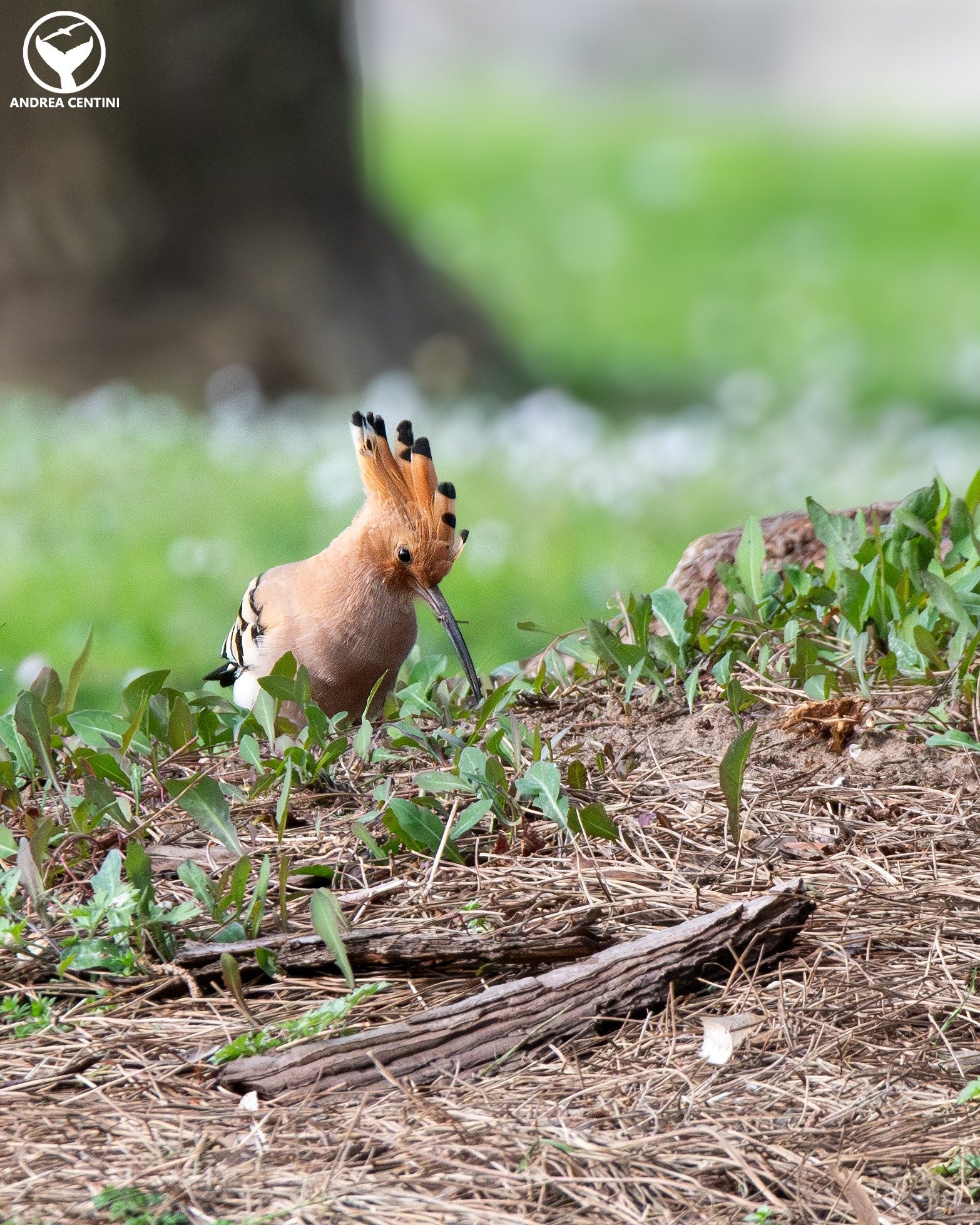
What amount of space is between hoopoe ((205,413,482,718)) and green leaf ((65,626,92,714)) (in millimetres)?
583

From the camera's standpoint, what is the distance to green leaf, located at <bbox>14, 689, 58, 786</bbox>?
2.54 meters

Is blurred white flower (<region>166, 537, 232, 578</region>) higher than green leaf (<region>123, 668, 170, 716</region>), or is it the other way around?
green leaf (<region>123, 668, 170, 716</region>)

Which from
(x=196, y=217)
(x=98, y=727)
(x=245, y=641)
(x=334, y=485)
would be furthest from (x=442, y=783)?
(x=196, y=217)

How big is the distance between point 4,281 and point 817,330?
6.17m

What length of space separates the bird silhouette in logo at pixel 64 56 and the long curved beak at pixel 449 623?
21.7 feet

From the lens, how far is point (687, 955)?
200 centimetres

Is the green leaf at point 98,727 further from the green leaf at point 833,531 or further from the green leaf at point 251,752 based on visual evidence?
the green leaf at point 833,531

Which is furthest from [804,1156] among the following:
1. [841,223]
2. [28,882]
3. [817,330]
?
[841,223]

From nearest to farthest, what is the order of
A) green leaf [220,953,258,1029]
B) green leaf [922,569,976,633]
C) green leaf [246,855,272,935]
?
green leaf [220,953,258,1029]
green leaf [246,855,272,935]
green leaf [922,569,976,633]

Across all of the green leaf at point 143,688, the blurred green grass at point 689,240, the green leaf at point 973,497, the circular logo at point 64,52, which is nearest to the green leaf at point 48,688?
the green leaf at point 143,688

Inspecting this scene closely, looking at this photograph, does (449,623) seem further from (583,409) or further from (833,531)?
(583,409)

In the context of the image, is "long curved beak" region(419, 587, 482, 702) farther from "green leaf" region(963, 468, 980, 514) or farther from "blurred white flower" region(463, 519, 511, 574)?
"blurred white flower" region(463, 519, 511, 574)

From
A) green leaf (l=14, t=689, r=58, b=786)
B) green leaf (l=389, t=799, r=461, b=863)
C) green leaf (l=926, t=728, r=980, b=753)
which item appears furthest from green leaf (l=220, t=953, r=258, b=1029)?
green leaf (l=926, t=728, r=980, b=753)

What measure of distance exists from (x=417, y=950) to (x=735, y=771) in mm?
587
